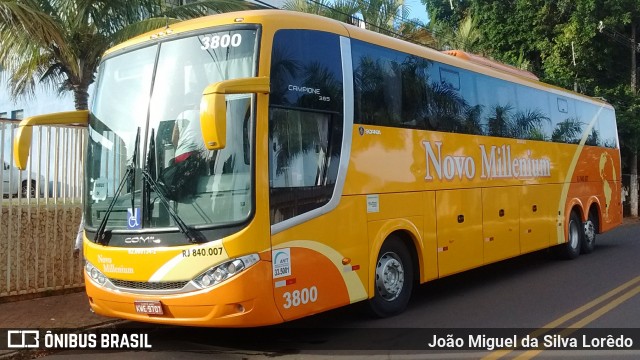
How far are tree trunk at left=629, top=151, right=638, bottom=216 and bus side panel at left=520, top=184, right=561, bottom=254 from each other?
15.0m

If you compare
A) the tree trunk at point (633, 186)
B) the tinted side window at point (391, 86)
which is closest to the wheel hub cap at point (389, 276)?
the tinted side window at point (391, 86)

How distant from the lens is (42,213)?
28.3ft

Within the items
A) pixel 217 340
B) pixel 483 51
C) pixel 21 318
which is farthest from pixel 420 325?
pixel 483 51

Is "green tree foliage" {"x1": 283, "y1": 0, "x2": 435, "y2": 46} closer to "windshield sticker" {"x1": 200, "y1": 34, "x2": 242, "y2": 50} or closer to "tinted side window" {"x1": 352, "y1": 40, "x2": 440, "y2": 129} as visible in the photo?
"tinted side window" {"x1": 352, "y1": 40, "x2": 440, "y2": 129}

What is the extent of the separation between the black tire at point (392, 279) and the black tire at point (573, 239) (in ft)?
20.6

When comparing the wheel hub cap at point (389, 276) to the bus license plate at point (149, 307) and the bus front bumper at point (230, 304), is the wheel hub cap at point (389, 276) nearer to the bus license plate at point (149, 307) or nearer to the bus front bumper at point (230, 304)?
the bus front bumper at point (230, 304)

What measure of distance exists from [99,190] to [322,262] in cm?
252

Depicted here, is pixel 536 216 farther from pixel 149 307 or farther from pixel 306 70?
pixel 149 307

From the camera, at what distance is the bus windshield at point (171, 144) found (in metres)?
5.59

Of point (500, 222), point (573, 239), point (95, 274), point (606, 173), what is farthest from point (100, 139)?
point (606, 173)

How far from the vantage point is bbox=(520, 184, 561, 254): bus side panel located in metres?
10.6

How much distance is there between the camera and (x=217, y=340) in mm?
6695

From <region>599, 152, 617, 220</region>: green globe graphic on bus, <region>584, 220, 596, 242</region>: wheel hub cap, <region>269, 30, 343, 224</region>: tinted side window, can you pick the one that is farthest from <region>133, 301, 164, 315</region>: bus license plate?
<region>599, 152, 617, 220</region>: green globe graphic on bus

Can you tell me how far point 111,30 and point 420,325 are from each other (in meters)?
7.09
